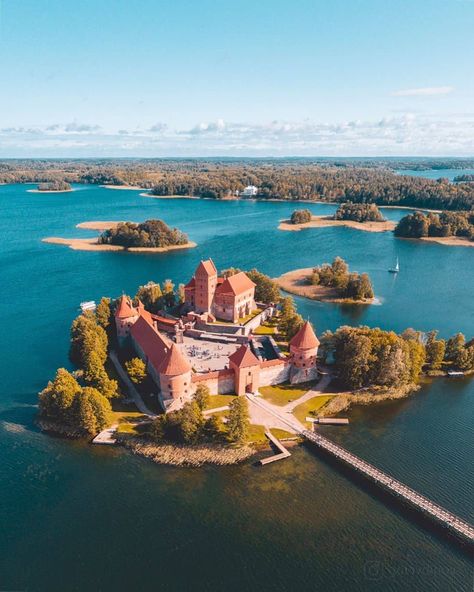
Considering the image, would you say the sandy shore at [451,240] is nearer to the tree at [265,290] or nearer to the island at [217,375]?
the island at [217,375]

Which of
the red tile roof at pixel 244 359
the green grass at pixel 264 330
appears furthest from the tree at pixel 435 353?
the red tile roof at pixel 244 359

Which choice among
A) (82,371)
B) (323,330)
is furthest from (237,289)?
(82,371)

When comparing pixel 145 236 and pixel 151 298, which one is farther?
pixel 145 236

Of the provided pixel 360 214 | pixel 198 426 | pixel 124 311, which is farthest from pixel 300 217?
pixel 198 426

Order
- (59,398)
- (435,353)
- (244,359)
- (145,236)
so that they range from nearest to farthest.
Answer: (59,398) < (244,359) < (435,353) < (145,236)

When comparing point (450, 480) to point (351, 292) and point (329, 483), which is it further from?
point (351, 292)

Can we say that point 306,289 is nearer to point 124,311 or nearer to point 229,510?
point 124,311

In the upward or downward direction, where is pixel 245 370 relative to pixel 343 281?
downward
